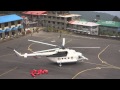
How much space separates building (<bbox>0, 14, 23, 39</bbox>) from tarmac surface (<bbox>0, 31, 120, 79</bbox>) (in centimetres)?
266

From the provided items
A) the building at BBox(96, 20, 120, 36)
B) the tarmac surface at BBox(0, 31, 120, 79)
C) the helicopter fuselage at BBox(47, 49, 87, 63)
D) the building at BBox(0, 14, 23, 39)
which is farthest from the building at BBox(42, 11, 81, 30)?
the helicopter fuselage at BBox(47, 49, 87, 63)

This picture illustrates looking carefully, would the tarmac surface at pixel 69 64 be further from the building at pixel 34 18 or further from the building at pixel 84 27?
the building at pixel 34 18

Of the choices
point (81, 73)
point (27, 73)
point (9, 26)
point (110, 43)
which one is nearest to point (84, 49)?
point (110, 43)

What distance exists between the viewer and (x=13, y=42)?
90.0 feet

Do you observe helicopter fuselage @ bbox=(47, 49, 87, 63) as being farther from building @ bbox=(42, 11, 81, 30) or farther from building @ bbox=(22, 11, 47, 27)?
building @ bbox=(22, 11, 47, 27)

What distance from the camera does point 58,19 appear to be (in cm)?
3866

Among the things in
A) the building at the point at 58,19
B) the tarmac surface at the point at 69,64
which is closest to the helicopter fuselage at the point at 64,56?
the tarmac surface at the point at 69,64

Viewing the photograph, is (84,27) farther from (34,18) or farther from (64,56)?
(64,56)

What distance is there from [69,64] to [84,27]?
17.7 meters

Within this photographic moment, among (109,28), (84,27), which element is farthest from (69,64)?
(109,28)

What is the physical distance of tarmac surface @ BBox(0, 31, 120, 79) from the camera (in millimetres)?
16484

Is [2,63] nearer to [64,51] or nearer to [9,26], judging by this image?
[64,51]

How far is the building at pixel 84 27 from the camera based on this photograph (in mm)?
35625

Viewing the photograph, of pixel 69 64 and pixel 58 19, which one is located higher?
pixel 58 19
